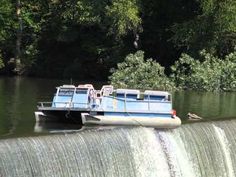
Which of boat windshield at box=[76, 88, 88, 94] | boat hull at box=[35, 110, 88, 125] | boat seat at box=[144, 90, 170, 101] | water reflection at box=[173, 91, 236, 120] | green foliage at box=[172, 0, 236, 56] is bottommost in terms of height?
water reflection at box=[173, 91, 236, 120]

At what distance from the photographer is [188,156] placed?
2111cm

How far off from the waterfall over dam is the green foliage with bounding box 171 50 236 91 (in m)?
16.3

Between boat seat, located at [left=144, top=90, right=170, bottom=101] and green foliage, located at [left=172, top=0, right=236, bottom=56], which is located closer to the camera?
boat seat, located at [left=144, top=90, right=170, bottom=101]

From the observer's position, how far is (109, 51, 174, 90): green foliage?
39344 mm

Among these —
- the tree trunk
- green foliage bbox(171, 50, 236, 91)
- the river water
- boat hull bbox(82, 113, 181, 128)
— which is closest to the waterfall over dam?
the river water

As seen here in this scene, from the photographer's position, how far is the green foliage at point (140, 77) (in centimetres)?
3934

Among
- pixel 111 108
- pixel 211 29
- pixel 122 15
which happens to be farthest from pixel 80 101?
pixel 122 15

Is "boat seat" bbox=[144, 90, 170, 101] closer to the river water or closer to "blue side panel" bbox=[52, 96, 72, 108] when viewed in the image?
the river water

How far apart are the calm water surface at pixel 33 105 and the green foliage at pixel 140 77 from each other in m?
2.23

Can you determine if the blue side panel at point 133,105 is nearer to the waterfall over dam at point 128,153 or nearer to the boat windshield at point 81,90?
the boat windshield at point 81,90

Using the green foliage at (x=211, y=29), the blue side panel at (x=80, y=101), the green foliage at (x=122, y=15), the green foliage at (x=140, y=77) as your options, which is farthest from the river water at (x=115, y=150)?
the green foliage at (x=122, y=15)

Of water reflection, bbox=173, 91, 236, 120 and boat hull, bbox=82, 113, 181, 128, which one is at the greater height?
boat hull, bbox=82, 113, 181, 128

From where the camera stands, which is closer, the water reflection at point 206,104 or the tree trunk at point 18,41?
the water reflection at point 206,104

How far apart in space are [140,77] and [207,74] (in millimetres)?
3971
